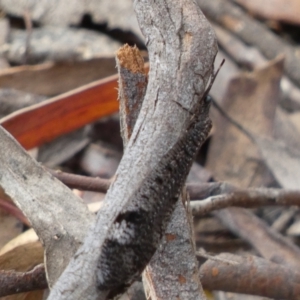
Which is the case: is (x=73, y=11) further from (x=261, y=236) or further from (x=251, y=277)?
(x=251, y=277)

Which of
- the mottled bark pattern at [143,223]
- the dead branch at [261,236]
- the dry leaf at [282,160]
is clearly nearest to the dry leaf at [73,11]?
the dry leaf at [282,160]

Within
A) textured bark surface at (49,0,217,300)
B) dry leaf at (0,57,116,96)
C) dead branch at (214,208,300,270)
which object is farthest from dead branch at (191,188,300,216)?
dry leaf at (0,57,116,96)

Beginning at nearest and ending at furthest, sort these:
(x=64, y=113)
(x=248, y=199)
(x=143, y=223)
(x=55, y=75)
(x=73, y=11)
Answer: (x=143, y=223) < (x=248, y=199) < (x=64, y=113) < (x=55, y=75) < (x=73, y=11)

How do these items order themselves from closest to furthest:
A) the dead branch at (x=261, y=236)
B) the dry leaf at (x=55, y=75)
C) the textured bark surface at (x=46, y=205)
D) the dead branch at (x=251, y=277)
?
the textured bark surface at (x=46, y=205)
the dead branch at (x=251, y=277)
the dead branch at (x=261, y=236)
the dry leaf at (x=55, y=75)

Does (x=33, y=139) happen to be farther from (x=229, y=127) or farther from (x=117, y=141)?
(x=229, y=127)

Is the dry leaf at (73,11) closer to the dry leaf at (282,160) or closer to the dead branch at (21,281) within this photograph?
the dry leaf at (282,160)

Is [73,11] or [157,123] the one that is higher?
[157,123]

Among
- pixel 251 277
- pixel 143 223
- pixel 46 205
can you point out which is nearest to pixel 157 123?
pixel 143 223

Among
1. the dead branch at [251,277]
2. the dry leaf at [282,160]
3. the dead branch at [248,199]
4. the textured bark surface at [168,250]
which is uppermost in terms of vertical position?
the textured bark surface at [168,250]
